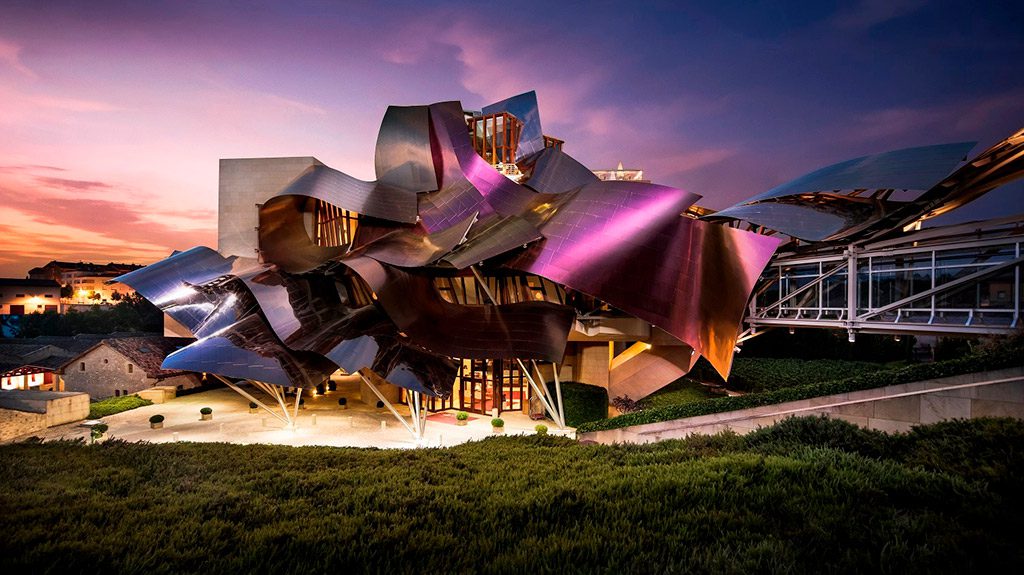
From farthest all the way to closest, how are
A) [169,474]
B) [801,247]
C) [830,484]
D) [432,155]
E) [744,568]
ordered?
[432,155] < [801,247] < [169,474] < [830,484] < [744,568]

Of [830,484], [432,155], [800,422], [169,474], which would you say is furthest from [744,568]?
[432,155]

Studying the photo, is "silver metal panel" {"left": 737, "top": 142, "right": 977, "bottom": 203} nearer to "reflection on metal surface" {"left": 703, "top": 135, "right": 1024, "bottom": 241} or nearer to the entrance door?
"reflection on metal surface" {"left": 703, "top": 135, "right": 1024, "bottom": 241}

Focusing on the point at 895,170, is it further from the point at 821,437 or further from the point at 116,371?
the point at 116,371

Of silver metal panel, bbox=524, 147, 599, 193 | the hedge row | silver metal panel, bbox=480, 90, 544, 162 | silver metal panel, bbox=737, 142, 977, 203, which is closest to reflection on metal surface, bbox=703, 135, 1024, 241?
silver metal panel, bbox=737, 142, 977, 203

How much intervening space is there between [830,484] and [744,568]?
9.71ft

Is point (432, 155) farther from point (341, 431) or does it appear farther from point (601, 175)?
point (601, 175)

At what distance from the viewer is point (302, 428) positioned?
22.1 m

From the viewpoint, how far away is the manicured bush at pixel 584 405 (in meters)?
22.8

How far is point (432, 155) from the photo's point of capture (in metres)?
26.3

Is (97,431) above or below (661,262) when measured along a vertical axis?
below

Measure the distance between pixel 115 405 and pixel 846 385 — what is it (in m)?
34.8

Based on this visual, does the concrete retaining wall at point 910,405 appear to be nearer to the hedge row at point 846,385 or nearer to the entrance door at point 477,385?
the hedge row at point 846,385

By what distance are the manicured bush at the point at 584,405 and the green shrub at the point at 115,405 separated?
82.1ft

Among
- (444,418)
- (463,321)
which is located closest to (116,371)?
(444,418)
